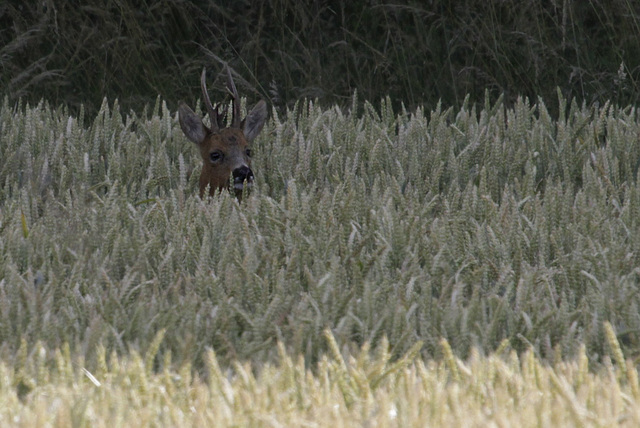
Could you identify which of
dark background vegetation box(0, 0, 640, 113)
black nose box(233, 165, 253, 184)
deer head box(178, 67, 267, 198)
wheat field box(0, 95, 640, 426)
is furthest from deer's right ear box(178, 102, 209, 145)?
dark background vegetation box(0, 0, 640, 113)

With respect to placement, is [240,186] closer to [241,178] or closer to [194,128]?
[241,178]

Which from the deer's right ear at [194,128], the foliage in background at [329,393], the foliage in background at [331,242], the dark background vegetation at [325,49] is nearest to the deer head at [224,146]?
the deer's right ear at [194,128]

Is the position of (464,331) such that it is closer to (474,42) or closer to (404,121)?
(404,121)

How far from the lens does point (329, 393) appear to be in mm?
2588

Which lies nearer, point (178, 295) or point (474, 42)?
point (178, 295)

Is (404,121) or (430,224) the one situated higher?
(404,121)

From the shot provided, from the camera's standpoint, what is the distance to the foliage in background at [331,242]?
3201mm

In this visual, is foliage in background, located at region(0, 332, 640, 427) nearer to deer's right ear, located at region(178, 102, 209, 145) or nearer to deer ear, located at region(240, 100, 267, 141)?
deer's right ear, located at region(178, 102, 209, 145)

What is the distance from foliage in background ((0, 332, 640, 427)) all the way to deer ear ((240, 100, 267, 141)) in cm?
299

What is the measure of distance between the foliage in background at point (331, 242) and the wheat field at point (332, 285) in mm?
12

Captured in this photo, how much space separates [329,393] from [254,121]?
342 cm

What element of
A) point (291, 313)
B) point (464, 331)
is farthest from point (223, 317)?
point (464, 331)

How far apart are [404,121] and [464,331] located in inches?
152

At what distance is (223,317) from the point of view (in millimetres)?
3236
